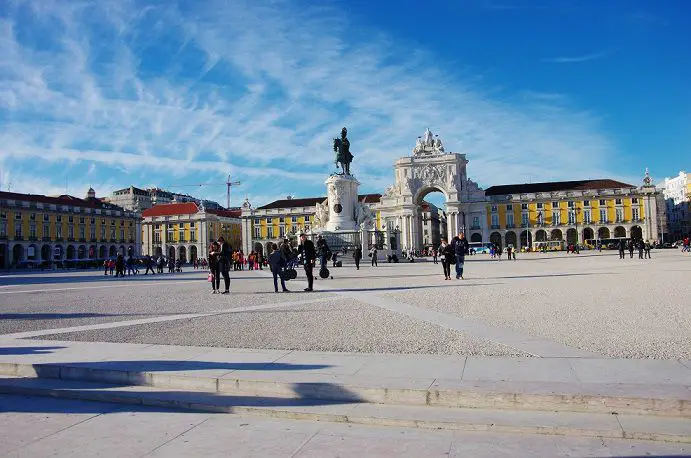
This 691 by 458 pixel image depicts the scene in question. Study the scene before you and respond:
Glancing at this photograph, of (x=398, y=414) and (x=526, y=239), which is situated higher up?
(x=526, y=239)

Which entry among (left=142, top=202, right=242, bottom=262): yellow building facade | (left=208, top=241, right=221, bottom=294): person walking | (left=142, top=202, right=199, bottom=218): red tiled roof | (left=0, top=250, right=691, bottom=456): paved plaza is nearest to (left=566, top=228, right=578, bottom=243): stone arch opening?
(left=142, top=202, right=242, bottom=262): yellow building facade

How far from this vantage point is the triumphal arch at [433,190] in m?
96.6

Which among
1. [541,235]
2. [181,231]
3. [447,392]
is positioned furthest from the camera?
[181,231]

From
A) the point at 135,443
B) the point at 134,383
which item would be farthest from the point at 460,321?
the point at 135,443

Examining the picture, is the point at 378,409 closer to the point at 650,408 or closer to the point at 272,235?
the point at 650,408

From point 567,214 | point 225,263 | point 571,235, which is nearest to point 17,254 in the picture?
point 225,263

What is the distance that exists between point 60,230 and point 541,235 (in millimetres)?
73657

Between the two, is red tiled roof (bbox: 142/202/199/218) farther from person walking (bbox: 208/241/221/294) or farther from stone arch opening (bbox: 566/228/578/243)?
person walking (bbox: 208/241/221/294)

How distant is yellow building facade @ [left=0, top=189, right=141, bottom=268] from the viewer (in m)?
71.4

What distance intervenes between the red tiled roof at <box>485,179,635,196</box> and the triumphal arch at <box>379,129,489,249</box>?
5.82m

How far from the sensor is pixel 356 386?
495 cm

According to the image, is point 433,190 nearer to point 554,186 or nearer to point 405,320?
point 554,186

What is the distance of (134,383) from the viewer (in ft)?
18.6

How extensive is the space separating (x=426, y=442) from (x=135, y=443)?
202cm
